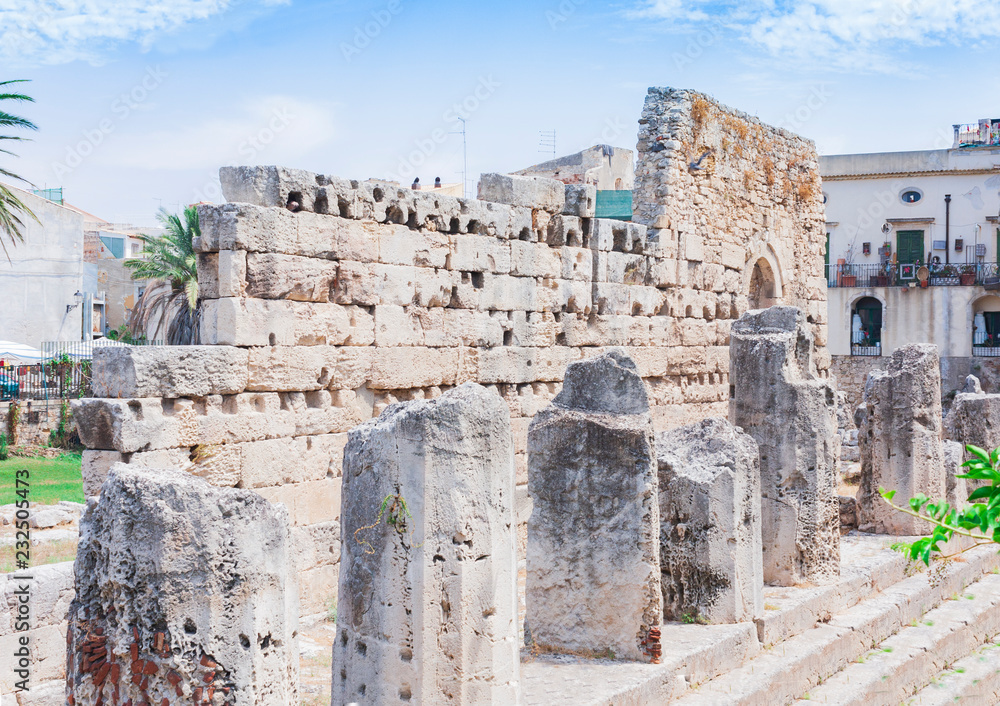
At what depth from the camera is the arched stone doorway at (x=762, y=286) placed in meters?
14.7

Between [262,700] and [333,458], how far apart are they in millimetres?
5287

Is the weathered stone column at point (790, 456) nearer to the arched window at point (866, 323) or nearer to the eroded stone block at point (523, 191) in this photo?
the eroded stone block at point (523, 191)

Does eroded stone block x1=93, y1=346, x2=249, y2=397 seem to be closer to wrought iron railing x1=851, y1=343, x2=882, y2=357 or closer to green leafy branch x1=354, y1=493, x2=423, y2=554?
green leafy branch x1=354, y1=493, x2=423, y2=554

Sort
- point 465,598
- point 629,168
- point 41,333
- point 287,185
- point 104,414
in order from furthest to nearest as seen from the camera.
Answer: point 629,168
point 41,333
point 287,185
point 104,414
point 465,598

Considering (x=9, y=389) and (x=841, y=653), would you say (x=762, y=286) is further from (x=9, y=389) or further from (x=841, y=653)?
(x=9, y=389)

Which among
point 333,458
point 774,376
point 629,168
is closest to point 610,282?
point 774,376

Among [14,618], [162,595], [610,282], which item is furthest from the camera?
[610,282]

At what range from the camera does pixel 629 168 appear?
32.3m

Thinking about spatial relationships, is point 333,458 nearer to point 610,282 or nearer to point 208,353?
point 208,353

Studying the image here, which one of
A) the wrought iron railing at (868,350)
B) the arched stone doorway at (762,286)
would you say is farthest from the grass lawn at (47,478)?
the wrought iron railing at (868,350)

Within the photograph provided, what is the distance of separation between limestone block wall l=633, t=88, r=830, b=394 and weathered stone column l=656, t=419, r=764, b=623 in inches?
224

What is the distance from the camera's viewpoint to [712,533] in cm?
685

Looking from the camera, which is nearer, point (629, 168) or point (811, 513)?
point (811, 513)

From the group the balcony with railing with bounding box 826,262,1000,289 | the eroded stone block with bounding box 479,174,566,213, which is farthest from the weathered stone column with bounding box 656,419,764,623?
the balcony with railing with bounding box 826,262,1000,289
